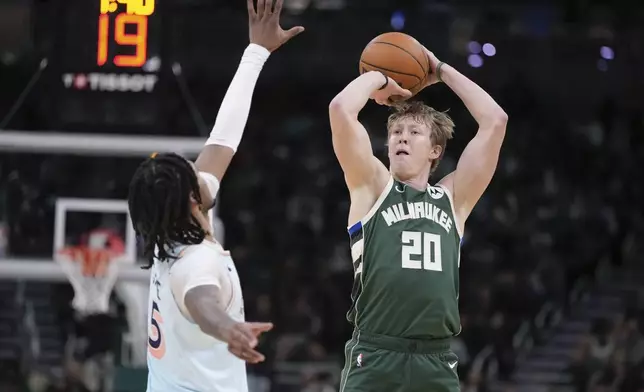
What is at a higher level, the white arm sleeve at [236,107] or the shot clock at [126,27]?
the shot clock at [126,27]

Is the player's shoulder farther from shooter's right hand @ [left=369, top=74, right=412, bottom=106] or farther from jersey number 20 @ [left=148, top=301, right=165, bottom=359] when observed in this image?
shooter's right hand @ [left=369, top=74, right=412, bottom=106]

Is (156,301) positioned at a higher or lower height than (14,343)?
higher

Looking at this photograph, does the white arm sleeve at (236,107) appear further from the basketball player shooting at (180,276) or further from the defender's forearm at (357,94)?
the basketball player shooting at (180,276)

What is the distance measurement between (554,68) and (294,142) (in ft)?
11.6

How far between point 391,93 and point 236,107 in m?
0.92

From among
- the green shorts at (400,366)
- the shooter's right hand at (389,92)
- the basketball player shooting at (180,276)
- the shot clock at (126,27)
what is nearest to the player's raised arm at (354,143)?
the shooter's right hand at (389,92)

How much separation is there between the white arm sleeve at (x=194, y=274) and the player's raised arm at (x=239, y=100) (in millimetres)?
539

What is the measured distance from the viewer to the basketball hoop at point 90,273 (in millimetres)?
9633

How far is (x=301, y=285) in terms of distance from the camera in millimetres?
13547

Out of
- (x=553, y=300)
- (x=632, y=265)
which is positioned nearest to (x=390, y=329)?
(x=553, y=300)

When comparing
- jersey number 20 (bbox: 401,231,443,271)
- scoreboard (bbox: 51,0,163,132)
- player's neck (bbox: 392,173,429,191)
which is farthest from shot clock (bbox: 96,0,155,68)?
jersey number 20 (bbox: 401,231,443,271)

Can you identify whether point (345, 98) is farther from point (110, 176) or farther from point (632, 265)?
point (632, 265)

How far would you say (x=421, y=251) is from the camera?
186 inches

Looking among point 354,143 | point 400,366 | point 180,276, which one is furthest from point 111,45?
point 180,276
